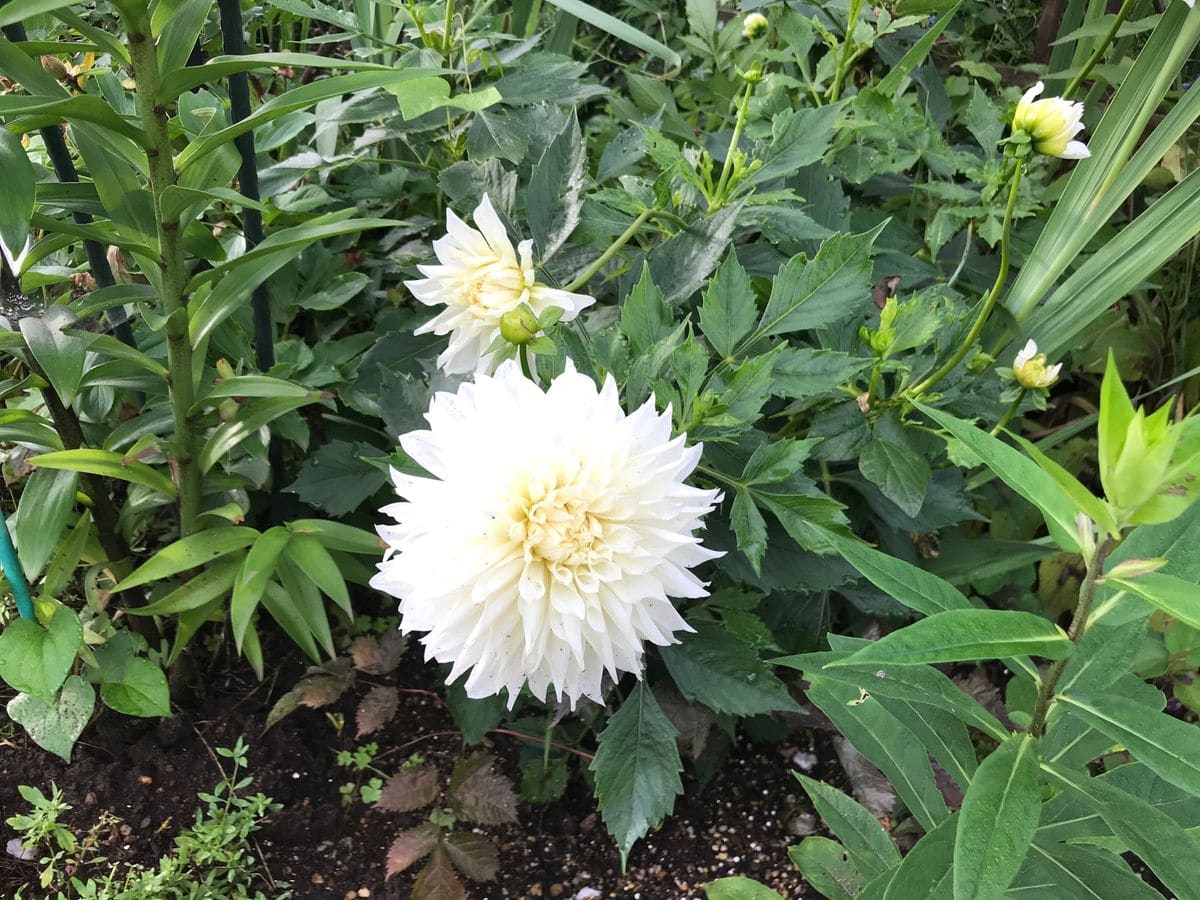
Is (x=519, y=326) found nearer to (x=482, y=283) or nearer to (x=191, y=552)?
(x=482, y=283)

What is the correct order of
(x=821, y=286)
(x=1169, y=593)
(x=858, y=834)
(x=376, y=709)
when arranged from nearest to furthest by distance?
1. (x=1169, y=593)
2. (x=858, y=834)
3. (x=821, y=286)
4. (x=376, y=709)

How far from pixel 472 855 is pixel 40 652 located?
0.53 meters

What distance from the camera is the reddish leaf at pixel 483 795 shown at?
3.80 ft

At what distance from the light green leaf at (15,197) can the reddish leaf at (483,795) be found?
0.76m

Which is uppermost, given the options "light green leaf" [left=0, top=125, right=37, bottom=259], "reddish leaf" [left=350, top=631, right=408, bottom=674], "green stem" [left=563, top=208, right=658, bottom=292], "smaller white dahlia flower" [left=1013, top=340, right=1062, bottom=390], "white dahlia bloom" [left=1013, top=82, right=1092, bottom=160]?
"white dahlia bloom" [left=1013, top=82, right=1092, bottom=160]

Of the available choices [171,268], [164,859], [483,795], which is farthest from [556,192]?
[164,859]

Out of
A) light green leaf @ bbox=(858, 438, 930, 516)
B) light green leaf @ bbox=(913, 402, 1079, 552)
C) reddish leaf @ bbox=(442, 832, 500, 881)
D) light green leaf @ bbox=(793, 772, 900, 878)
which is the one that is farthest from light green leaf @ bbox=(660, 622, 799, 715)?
light green leaf @ bbox=(913, 402, 1079, 552)

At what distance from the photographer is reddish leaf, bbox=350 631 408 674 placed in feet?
4.20

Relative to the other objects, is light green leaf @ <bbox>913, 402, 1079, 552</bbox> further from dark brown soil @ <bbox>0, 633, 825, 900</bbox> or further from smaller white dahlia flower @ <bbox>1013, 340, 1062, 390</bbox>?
Result: dark brown soil @ <bbox>0, 633, 825, 900</bbox>

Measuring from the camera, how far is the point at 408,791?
1.19 meters

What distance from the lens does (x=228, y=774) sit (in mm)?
1234

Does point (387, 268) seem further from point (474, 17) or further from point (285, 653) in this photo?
point (285, 653)

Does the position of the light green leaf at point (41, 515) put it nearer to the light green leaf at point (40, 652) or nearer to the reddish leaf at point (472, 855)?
the light green leaf at point (40, 652)

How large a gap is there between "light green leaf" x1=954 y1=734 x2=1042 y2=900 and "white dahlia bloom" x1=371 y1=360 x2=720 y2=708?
28cm
